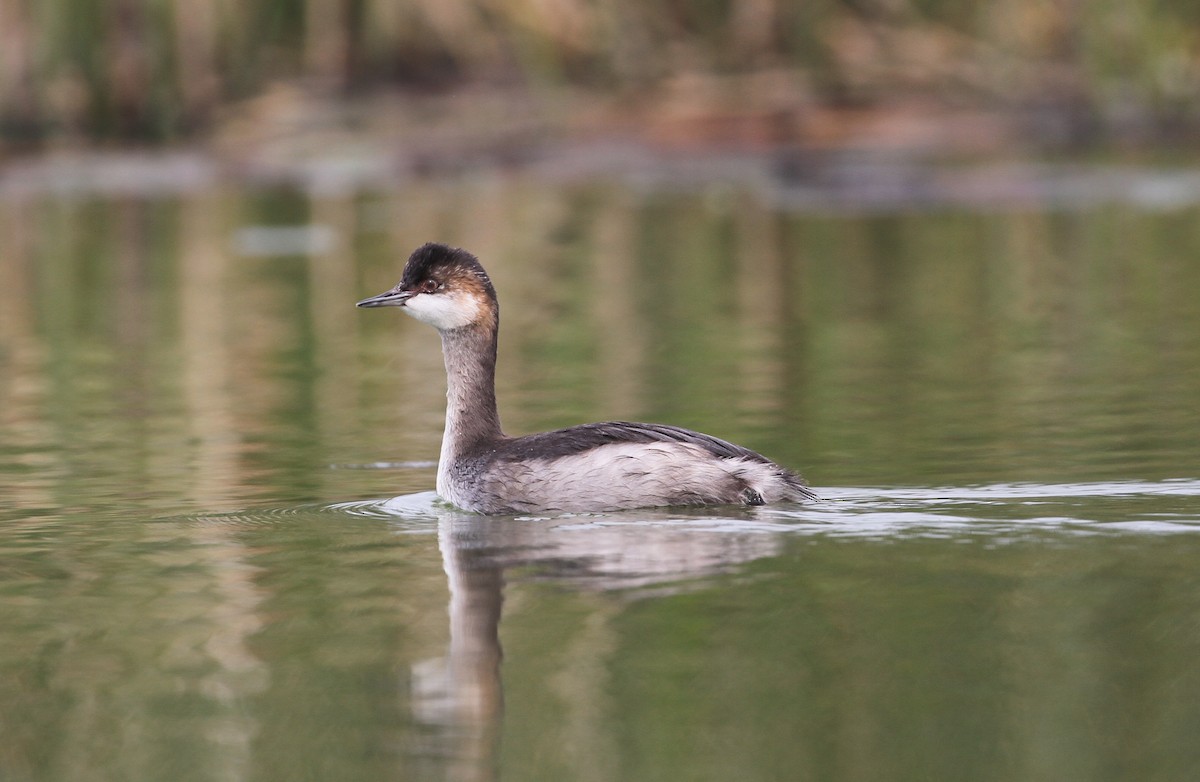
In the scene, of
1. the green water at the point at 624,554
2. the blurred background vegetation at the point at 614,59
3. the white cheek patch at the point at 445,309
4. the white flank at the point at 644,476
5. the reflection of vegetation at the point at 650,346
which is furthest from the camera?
the blurred background vegetation at the point at 614,59

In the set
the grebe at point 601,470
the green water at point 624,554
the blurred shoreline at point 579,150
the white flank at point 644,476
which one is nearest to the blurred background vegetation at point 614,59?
the blurred shoreline at point 579,150

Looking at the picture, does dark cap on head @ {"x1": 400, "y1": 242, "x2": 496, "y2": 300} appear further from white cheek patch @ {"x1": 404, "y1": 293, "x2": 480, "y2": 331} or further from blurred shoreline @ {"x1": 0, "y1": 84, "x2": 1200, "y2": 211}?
blurred shoreline @ {"x1": 0, "y1": 84, "x2": 1200, "y2": 211}

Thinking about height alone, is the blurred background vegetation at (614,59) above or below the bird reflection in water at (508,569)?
above

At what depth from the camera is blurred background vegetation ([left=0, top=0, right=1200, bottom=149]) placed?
2514 cm

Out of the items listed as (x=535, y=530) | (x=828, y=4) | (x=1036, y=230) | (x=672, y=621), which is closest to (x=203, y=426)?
(x=535, y=530)

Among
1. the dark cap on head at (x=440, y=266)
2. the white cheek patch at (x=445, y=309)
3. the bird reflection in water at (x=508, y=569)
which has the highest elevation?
the dark cap on head at (x=440, y=266)

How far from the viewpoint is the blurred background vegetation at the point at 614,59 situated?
25.1 meters

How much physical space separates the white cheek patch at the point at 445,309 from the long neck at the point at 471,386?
5 centimetres

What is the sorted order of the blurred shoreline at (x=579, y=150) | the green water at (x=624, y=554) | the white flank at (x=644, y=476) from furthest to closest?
the blurred shoreline at (x=579, y=150) → the white flank at (x=644, y=476) → the green water at (x=624, y=554)

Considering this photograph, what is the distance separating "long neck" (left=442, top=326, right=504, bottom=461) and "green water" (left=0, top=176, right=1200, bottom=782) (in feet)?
1.42

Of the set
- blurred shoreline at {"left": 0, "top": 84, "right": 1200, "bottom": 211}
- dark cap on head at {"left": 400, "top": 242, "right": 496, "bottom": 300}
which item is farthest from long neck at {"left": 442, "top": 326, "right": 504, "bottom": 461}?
blurred shoreline at {"left": 0, "top": 84, "right": 1200, "bottom": 211}

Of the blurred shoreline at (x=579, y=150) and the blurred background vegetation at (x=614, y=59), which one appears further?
the blurred shoreline at (x=579, y=150)

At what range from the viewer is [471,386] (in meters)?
9.30

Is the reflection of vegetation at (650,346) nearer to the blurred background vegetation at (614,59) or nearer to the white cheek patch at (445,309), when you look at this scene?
the white cheek patch at (445,309)
